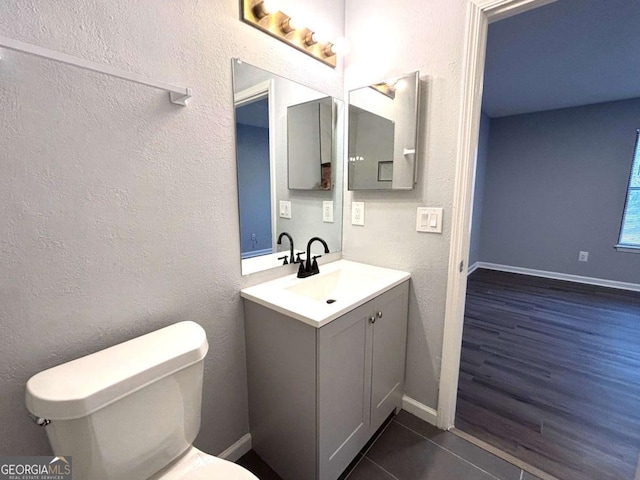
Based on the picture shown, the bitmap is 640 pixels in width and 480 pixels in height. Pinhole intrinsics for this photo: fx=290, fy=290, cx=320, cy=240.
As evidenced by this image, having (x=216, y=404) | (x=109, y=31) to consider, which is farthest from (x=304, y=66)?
(x=216, y=404)

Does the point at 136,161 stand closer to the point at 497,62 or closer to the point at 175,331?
the point at 175,331

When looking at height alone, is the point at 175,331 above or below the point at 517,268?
above

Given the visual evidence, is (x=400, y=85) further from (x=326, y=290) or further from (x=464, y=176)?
(x=326, y=290)

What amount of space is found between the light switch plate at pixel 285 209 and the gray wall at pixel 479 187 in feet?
12.1

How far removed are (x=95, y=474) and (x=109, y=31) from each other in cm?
125

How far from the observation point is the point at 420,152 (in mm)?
1497

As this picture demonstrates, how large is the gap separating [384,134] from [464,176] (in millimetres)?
477

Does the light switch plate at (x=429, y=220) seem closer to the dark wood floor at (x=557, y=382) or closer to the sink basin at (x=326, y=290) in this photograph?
the sink basin at (x=326, y=290)

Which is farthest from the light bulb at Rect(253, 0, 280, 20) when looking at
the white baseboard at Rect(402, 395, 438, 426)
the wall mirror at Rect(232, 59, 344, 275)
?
the white baseboard at Rect(402, 395, 438, 426)

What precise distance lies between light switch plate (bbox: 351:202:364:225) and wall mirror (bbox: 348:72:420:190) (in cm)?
11

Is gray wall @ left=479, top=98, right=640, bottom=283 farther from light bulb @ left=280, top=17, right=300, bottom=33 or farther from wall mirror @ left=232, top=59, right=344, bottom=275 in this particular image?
light bulb @ left=280, top=17, right=300, bottom=33

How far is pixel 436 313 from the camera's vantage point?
5.08 feet

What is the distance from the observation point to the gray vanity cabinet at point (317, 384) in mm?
1110

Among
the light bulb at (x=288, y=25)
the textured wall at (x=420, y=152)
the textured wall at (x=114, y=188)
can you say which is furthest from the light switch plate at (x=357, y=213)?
the light bulb at (x=288, y=25)
